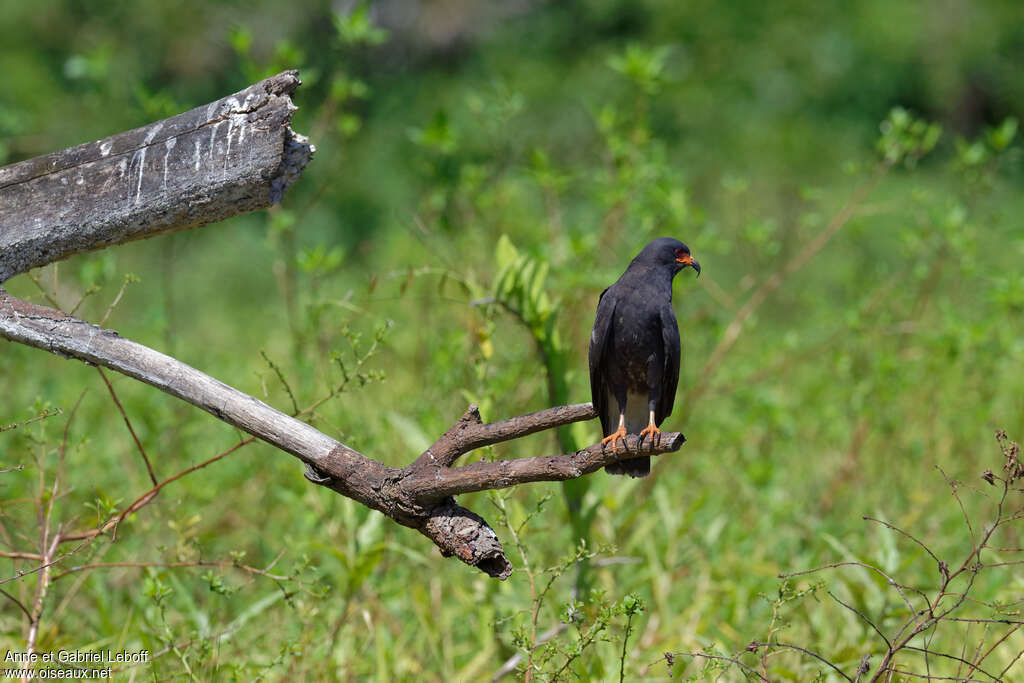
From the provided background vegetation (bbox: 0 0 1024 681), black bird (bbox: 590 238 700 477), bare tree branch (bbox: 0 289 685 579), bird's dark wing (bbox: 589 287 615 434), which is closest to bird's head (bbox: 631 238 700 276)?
black bird (bbox: 590 238 700 477)

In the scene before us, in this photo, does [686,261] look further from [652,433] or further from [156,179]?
[156,179]

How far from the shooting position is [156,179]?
2449mm

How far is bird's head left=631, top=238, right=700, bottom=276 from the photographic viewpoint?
114 inches

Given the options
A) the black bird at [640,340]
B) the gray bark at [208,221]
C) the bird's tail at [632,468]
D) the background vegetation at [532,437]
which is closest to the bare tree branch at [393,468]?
the gray bark at [208,221]

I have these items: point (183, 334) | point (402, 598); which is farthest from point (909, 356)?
point (183, 334)

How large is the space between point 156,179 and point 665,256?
4.76ft

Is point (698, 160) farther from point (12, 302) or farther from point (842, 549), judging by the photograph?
point (12, 302)

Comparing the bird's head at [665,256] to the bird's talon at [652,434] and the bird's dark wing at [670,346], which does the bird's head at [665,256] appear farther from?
the bird's talon at [652,434]

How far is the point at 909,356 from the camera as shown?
209 inches

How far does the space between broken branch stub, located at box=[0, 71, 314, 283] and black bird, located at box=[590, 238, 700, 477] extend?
0.96 metres

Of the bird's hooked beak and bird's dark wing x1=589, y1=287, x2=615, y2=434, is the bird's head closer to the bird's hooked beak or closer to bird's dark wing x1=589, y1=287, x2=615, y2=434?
the bird's hooked beak

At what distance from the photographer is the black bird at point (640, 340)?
2734 mm

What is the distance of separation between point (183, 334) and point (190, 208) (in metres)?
5.51

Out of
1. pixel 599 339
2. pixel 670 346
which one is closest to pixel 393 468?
pixel 599 339
